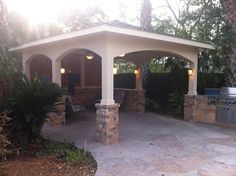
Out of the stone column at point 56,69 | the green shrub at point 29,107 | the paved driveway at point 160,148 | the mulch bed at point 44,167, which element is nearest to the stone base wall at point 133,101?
the paved driveway at point 160,148

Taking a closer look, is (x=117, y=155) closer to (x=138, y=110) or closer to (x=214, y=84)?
(x=138, y=110)

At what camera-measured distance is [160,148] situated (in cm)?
706

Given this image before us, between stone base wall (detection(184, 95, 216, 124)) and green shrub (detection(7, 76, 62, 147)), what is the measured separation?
5586 millimetres

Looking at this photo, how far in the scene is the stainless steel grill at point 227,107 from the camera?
9672 millimetres

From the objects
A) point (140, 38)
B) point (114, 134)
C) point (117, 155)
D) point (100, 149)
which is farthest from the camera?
point (140, 38)

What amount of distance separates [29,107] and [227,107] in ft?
21.9

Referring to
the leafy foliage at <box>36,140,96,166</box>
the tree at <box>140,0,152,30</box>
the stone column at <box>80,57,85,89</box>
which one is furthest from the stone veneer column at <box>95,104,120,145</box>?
the tree at <box>140,0,152,30</box>

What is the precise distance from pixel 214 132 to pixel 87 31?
17.0 ft

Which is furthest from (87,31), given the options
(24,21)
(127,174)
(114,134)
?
(24,21)

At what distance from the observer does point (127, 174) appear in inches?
211

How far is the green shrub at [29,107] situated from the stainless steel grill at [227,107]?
590 cm

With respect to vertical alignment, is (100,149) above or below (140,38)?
below

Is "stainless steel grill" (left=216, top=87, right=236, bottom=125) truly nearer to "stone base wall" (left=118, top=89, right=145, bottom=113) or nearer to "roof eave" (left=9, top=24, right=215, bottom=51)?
"roof eave" (left=9, top=24, right=215, bottom=51)

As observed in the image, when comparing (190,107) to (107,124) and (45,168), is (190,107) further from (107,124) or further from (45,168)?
(45,168)
